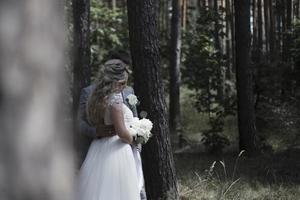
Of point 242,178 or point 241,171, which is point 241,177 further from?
point 241,171

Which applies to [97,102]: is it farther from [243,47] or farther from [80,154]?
[243,47]

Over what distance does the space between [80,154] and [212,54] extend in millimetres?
→ 7547

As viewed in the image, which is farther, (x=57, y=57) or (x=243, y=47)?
(x=243, y=47)

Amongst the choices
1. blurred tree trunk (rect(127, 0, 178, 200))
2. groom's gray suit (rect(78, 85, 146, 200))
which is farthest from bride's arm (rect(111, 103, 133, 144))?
blurred tree trunk (rect(127, 0, 178, 200))

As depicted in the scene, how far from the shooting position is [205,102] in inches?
531

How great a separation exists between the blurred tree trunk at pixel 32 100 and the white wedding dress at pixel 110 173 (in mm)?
3906

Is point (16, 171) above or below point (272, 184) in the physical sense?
above

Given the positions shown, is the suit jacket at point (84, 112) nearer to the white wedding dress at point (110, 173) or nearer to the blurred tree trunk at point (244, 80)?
the white wedding dress at point (110, 173)

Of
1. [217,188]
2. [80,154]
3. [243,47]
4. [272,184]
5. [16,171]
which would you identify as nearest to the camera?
[16,171]

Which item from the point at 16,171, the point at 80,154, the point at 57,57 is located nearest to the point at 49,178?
the point at 16,171

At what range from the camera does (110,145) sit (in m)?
5.71

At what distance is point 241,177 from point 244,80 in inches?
136

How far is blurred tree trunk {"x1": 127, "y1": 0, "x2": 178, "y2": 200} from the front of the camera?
695 centimetres

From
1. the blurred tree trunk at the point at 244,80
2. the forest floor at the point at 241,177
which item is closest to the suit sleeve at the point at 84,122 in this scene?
the forest floor at the point at 241,177
